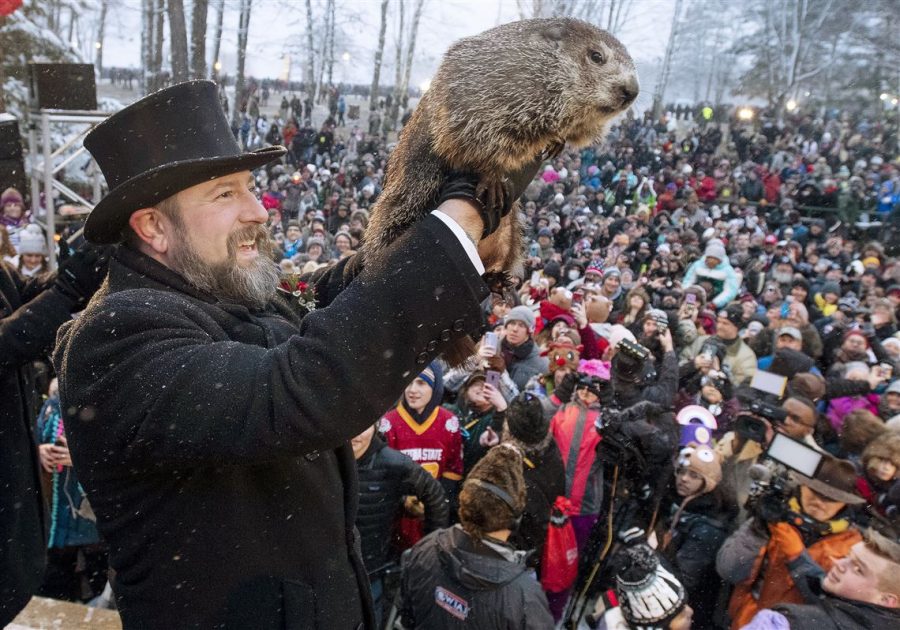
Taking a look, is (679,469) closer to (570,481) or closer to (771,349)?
(570,481)

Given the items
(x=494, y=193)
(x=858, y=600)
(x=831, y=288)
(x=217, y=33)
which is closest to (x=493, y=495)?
(x=858, y=600)

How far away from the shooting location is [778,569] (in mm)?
3395

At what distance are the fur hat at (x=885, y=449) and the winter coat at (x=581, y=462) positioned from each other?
164cm

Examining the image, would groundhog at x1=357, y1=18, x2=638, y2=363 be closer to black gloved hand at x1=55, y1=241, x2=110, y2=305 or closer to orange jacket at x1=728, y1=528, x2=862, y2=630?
black gloved hand at x1=55, y1=241, x2=110, y2=305

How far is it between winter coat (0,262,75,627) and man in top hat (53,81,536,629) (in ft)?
3.48

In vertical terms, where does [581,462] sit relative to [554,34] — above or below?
below

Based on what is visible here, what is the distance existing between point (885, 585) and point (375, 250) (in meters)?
2.39

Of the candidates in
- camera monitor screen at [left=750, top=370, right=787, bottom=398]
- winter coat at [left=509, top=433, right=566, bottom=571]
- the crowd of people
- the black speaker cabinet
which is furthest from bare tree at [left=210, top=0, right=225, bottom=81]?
winter coat at [left=509, top=433, right=566, bottom=571]

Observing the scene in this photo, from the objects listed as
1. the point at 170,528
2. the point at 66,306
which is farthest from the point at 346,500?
the point at 66,306

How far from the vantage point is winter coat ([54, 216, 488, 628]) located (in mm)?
1066

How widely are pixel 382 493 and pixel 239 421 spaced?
8.60ft

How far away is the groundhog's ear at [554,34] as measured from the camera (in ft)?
5.77

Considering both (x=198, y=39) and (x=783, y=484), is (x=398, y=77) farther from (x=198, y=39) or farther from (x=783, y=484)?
(x=783, y=484)

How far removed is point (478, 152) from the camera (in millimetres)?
1438
